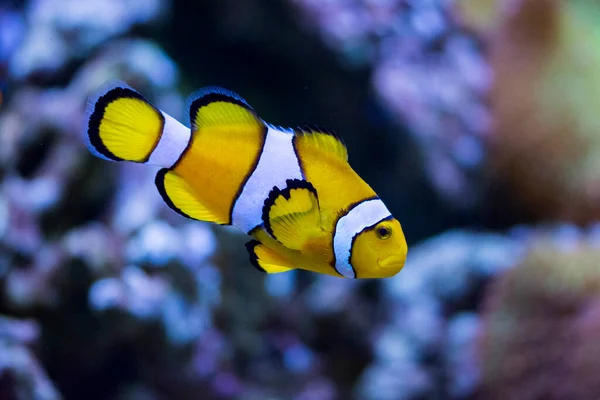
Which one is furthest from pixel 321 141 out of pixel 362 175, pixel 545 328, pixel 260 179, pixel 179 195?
pixel 545 328

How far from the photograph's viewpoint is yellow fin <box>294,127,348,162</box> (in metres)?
0.83

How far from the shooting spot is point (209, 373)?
1860 mm

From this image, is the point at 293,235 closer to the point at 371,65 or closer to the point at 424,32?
the point at 371,65

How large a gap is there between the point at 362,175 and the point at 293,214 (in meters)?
0.84

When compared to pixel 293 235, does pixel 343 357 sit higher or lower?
higher

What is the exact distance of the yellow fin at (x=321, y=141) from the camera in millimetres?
835

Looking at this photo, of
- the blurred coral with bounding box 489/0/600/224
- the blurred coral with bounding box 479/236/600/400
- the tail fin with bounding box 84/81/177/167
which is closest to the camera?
the tail fin with bounding box 84/81/177/167

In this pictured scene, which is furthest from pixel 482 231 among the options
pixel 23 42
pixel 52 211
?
pixel 23 42

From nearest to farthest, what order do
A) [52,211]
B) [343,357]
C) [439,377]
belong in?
[52,211] → [439,377] → [343,357]

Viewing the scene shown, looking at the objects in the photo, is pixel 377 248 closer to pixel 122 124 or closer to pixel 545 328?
pixel 122 124

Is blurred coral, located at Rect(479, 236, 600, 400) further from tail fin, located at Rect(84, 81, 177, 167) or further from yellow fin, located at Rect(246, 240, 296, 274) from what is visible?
tail fin, located at Rect(84, 81, 177, 167)

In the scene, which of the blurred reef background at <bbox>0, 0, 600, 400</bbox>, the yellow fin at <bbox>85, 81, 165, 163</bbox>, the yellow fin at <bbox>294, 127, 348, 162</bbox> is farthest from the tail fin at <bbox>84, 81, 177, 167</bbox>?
the blurred reef background at <bbox>0, 0, 600, 400</bbox>

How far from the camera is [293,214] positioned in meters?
0.78

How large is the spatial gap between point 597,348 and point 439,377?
1.99ft
